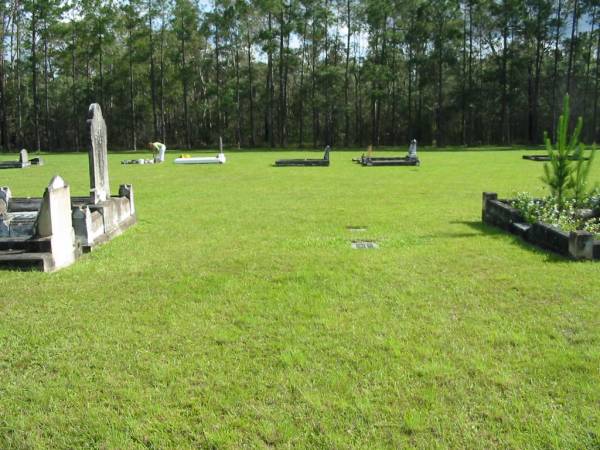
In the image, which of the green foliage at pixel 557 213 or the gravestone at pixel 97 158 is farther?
the gravestone at pixel 97 158

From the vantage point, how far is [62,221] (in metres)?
7.12

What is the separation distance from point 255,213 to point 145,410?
26.8ft

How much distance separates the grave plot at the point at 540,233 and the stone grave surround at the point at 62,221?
6454mm

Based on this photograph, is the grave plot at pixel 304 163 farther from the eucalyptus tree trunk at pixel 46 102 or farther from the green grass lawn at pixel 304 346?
the eucalyptus tree trunk at pixel 46 102

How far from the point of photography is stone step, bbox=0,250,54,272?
21.7ft

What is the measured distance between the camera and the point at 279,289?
5836mm

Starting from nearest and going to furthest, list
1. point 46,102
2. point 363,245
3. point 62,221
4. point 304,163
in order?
point 62,221
point 363,245
point 304,163
point 46,102

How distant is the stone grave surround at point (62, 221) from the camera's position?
6.82 m

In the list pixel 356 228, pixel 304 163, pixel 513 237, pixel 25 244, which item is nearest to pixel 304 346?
pixel 25 244

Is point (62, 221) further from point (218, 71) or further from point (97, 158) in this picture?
point (218, 71)

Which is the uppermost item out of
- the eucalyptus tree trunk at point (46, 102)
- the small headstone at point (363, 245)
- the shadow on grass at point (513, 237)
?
the eucalyptus tree trunk at point (46, 102)

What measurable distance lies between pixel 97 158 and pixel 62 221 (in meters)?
3.33

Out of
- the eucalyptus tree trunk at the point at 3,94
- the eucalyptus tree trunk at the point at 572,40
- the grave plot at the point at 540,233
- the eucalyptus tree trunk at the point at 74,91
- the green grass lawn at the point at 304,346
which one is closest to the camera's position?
the green grass lawn at the point at 304,346

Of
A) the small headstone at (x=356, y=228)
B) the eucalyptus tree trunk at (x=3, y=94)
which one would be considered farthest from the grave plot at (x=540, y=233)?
the eucalyptus tree trunk at (x=3, y=94)
